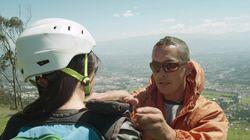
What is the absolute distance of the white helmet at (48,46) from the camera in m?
2.73

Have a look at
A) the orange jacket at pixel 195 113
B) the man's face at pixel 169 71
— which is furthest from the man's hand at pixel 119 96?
the man's face at pixel 169 71

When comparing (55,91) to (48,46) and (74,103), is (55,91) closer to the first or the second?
(74,103)

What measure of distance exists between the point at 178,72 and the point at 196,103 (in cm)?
71

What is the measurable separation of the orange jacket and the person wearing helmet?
981 mm

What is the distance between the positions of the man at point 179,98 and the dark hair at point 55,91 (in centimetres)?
38

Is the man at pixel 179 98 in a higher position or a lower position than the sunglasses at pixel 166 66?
lower

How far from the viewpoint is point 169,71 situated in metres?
4.74

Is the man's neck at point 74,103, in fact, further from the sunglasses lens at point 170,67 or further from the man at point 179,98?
the sunglasses lens at point 170,67

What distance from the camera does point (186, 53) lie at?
4.87 m

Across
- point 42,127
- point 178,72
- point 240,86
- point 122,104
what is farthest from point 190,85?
point 240,86

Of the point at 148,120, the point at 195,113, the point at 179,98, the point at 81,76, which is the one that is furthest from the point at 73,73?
the point at 179,98

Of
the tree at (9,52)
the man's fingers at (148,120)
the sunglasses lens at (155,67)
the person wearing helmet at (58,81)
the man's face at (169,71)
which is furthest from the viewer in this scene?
the tree at (9,52)

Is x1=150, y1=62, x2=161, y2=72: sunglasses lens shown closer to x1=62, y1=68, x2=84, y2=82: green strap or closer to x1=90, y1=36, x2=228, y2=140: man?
x1=90, y1=36, x2=228, y2=140: man

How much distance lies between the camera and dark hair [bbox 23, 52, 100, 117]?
2604mm
